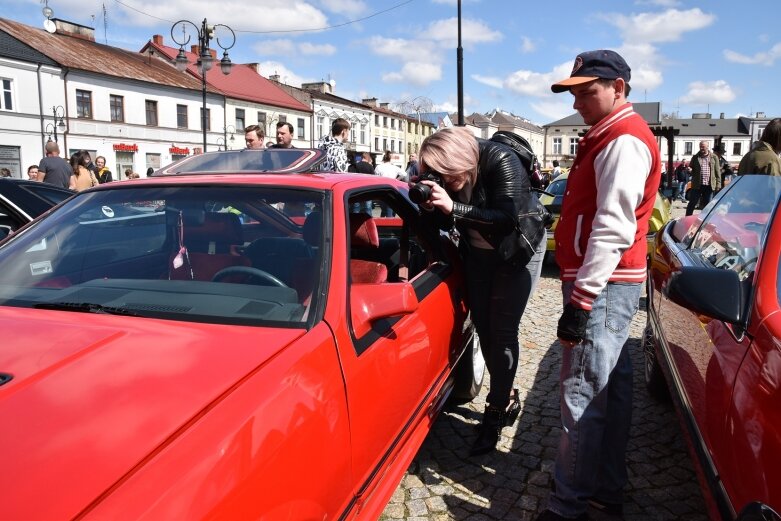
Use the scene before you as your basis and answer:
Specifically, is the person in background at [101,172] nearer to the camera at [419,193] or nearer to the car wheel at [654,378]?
the camera at [419,193]

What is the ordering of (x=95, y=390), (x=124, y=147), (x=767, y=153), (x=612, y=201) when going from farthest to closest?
(x=124, y=147)
(x=767, y=153)
(x=612, y=201)
(x=95, y=390)

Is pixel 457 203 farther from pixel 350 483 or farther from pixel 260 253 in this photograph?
pixel 350 483

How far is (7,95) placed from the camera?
29438 mm

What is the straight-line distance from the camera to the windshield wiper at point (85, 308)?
5.93 ft

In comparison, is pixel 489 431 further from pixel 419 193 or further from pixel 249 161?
pixel 249 161

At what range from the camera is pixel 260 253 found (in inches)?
85.7

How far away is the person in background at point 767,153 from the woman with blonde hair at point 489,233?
10.9 feet

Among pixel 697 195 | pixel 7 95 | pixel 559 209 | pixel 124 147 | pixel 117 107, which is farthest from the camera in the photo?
pixel 124 147

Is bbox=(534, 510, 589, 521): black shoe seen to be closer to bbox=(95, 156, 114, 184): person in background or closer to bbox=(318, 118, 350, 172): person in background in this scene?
bbox=(318, 118, 350, 172): person in background

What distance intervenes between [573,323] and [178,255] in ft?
5.19

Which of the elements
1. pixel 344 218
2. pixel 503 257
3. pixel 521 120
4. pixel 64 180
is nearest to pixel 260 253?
pixel 344 218

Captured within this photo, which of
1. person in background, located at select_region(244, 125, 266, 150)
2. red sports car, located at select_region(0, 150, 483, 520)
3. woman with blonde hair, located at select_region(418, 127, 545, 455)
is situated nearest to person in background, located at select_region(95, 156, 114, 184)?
person in background, located at select_region(244, 125, 266, 150)

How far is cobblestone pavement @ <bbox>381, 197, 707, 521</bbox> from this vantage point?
258 cm

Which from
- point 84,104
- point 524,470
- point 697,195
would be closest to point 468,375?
point 524,470
